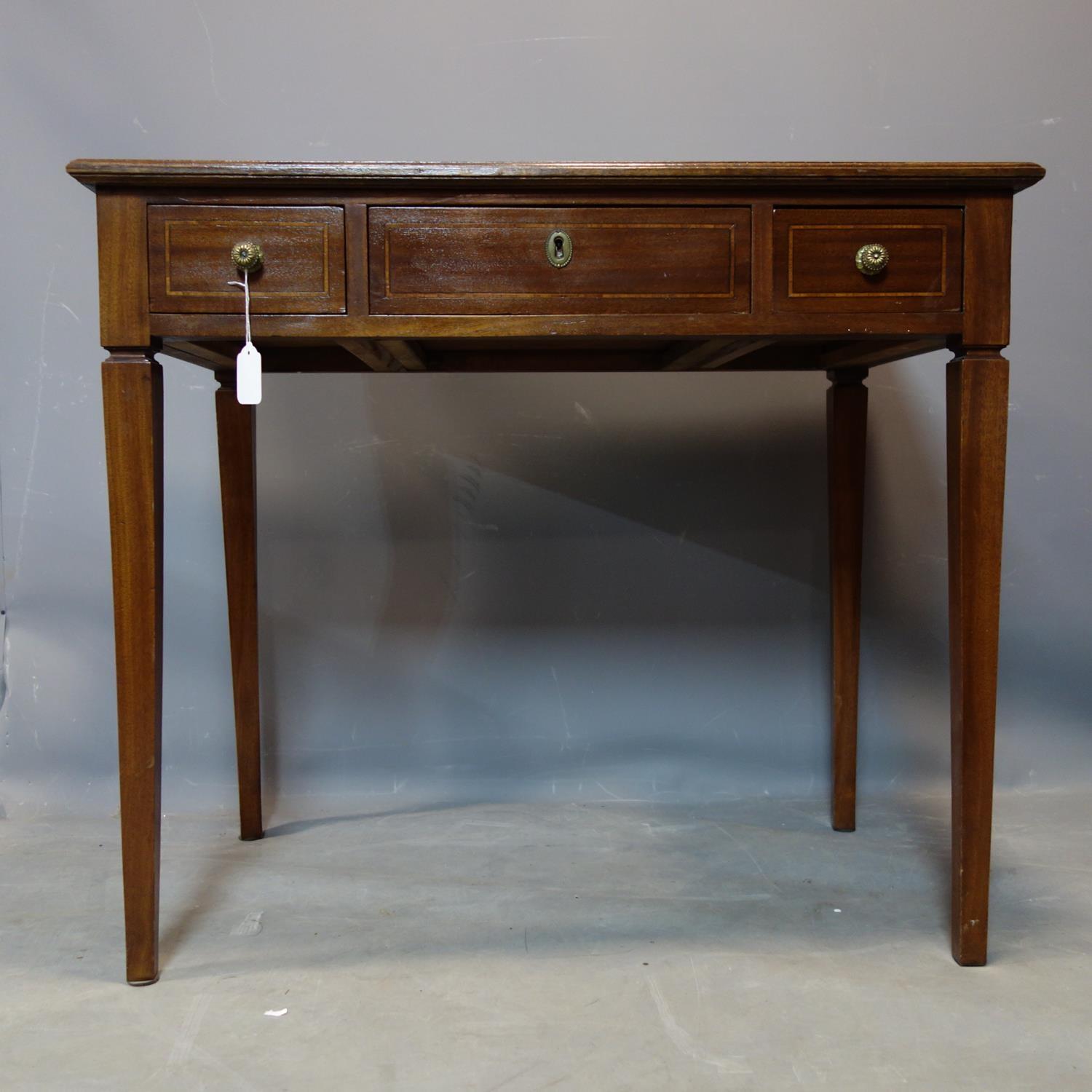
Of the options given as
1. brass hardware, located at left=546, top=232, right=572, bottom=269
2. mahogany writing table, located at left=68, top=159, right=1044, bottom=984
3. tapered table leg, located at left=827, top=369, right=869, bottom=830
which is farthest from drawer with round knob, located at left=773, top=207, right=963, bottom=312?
tapered table leg, located at left=827, top=369, right=869, bottom=830

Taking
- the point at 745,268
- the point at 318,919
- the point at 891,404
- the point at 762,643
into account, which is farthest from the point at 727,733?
the point at 745,268

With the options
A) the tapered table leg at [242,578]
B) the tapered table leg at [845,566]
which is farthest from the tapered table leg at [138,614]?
the tapered table leg at [845,566]

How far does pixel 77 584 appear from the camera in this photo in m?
2.02

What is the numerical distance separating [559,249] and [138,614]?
687 millimetres

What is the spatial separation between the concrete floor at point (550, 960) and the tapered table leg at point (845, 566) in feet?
0.39

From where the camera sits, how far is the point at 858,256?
1280 mm

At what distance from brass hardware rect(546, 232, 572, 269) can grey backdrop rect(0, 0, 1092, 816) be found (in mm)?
786

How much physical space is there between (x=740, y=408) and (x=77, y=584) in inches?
53.4

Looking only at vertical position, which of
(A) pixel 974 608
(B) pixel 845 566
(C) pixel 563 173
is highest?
(C) pixel 563 173

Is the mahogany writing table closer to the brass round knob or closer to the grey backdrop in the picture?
the brass round knob

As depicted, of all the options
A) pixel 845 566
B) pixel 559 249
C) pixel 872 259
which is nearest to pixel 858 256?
pixel 872 259

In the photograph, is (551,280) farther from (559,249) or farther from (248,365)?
(248,365)

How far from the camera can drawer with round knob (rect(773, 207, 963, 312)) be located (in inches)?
50.5

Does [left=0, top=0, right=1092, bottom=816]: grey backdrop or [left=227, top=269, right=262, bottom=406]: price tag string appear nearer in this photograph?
[left=227, top=269, right=262, bottom=406]: price tag string
